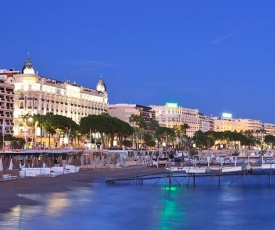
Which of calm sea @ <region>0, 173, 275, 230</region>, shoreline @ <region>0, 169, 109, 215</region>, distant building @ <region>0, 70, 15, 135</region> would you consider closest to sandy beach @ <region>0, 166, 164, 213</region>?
shoreline @ <region>0, 169, 109, 215</region>

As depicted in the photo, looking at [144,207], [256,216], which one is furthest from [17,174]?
[256,216]

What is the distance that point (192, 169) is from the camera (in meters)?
69.1

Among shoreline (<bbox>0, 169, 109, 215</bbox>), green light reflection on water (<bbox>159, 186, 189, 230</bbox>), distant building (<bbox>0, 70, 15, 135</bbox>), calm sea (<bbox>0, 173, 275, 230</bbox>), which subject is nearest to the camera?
calm sea (<bbox>0, 173, 275, 230</bbox>)

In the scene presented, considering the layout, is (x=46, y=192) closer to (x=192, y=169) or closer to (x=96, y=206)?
(x=96, y=206)

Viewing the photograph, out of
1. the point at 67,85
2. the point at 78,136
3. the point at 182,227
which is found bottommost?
the point at 182,227

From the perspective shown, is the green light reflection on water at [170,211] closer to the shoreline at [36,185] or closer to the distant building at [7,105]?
the shoreline at [36,185]

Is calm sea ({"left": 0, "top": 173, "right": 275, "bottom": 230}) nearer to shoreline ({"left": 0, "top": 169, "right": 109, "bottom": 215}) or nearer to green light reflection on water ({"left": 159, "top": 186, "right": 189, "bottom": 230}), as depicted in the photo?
green light reflection on water ({"left": 159, "top": 186, "right": 189, "bottom": 230})

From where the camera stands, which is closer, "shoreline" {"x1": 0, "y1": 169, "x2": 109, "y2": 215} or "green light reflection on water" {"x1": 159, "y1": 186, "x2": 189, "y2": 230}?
"green light reflection on water" {"x1": 159, "y1": 186, "x2": 189, "y2": 230}

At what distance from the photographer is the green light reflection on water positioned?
3828 centimetres

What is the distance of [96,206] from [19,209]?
25.7ft

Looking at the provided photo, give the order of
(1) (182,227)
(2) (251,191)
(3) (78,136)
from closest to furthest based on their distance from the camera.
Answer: (1) (182,227) → (2) (251,191) → (3) (78,136)

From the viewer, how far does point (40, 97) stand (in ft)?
547

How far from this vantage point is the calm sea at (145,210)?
36812 mm

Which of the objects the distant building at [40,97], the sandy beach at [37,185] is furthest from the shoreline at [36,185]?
the distant building at [40,97]
